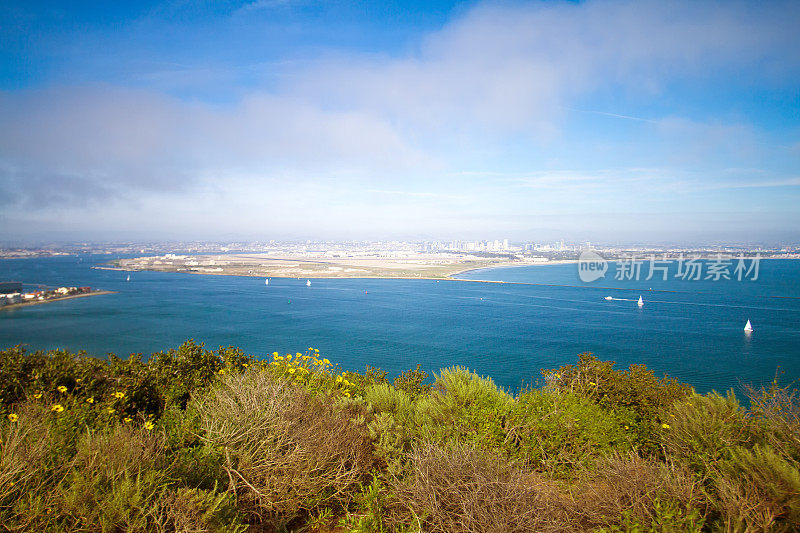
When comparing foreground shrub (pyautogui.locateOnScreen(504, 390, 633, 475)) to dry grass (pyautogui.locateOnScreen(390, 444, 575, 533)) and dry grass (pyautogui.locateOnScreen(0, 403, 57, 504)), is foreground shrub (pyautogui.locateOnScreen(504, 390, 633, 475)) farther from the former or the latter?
dry grass (pyautogui.locateOnScreen(0, 403, 57, 504))

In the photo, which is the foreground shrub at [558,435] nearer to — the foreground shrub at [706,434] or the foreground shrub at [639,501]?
the foreground shrub at [706,434]

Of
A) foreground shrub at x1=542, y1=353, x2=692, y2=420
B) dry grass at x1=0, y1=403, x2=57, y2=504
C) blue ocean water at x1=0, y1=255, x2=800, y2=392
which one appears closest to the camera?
dry grass at x1=0, y1=403, x2=57, y2=504

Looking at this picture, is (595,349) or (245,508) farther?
(595,349)

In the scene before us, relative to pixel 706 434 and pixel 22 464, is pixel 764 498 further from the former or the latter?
pixel 22 464

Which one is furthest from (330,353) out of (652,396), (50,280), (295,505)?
(50,280)

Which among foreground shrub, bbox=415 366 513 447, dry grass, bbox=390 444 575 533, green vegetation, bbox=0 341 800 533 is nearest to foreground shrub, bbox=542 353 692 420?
A: green vegetation, bbox=0 341 800 533

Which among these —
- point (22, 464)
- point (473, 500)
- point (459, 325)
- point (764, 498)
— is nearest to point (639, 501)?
point (764, 498)

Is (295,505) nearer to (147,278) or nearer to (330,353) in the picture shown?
(330,353)
